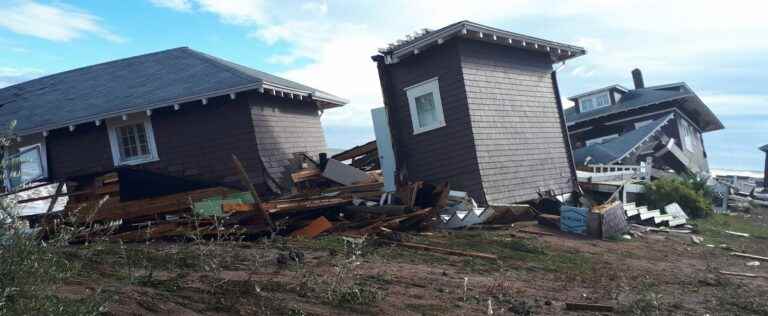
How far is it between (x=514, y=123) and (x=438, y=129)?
2.21 meters

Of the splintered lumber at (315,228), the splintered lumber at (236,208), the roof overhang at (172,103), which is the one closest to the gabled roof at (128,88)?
the roof overhang at (172,103)

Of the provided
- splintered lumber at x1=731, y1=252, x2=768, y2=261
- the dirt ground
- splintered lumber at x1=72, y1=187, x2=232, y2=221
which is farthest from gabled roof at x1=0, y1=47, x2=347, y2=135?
splintered lumber at x1=731, y1=252, x2=768, y2=261

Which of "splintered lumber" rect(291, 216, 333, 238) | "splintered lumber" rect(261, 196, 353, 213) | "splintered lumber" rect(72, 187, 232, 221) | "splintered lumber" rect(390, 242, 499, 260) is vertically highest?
"splintered lumber" rect(72, 187, 232, 221)

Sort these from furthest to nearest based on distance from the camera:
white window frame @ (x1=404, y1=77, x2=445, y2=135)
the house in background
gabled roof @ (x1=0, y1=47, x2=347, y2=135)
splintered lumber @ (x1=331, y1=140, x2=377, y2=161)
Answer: the house in background
splintered lumber @ (x1=331, y1=140, x2=377, y2=161)
gabled roof @ (x1=0, y1=47, x2=347, y2=135)
white window frame @ (x1=404, y1=77, x2=445, y2=135)

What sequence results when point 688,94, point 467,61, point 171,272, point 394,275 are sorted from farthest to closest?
point 688,94
point 467,61
point 394,275
point 171,272

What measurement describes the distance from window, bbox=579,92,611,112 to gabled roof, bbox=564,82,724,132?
48cm

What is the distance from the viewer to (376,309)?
535cm

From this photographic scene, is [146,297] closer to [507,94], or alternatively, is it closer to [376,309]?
[376,309]

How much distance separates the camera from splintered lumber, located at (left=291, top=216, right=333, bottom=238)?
994 centimetres

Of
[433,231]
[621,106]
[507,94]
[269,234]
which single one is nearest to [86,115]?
[269,234]

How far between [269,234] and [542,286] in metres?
5.20

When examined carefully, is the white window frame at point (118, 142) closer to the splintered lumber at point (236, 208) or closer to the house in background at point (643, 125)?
the splintered lumber at point (236, 208)

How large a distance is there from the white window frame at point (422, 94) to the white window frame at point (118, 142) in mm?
6781

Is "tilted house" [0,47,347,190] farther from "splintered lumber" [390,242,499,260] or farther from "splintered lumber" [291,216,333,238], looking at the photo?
"splintered lumber" [390,242,499,260]
